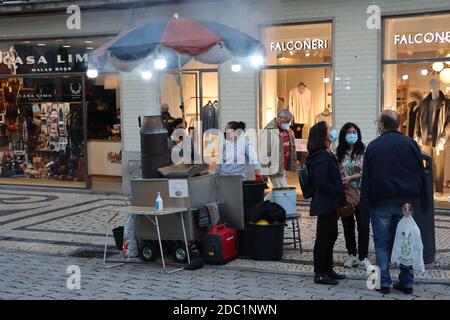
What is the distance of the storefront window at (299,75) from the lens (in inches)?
469

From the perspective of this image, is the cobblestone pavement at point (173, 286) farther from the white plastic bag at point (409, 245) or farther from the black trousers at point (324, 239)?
the white plastic bag at point (409, 245)

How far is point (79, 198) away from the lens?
13.5 m

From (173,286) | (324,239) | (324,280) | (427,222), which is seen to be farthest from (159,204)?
(427,222)

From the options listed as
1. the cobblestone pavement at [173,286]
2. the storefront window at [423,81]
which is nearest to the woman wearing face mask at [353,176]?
the cobblestone pavement at [173,286]

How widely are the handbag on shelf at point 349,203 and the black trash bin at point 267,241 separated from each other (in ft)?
2.91

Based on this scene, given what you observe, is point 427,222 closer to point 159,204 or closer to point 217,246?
point 217,246

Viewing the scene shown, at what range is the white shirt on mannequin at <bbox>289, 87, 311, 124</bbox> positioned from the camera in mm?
12281

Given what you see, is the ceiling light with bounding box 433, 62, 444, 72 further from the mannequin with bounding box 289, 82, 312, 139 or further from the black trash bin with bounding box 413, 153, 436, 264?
the black trash bin with bounding box 413, 153, 436, 264

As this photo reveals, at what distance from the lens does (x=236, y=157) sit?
8688 mm

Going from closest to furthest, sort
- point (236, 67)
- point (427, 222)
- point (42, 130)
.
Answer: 1. point (427, 222)
2. point (236, 67)
3. point (42, 130)

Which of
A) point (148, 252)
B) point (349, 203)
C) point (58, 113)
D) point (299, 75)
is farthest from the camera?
point (58, 113)

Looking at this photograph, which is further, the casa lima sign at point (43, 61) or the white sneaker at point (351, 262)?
the casa lima sign at point (43, 61)

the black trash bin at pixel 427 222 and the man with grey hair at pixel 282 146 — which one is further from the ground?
the man with grey hair at pixel 282 146

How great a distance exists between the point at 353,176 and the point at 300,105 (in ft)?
17.7
